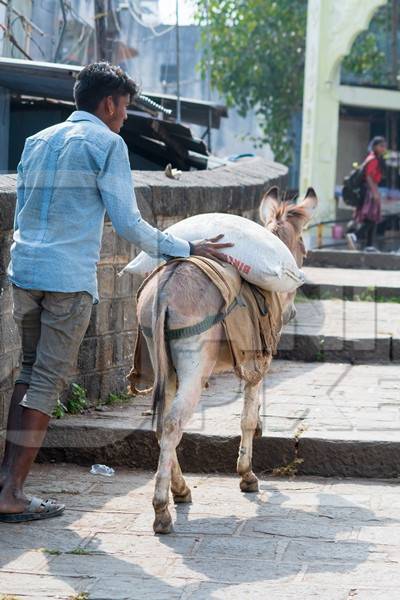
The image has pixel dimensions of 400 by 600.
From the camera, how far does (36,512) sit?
513cm

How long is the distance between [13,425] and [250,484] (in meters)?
1.34

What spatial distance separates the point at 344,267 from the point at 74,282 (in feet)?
36.5

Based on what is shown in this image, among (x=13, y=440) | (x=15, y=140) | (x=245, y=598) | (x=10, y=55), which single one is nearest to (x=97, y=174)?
(x=13, y=440)

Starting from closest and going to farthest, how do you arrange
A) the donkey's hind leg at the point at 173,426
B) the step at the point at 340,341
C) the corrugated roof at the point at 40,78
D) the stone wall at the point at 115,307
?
the donkey's hind leg at the point at 173,426, the stone wall at the point at 115,307, the step at the point at 340,341, the corrugated roof at the point at 40,78

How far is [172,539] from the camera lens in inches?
194

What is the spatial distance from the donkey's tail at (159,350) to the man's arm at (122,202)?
22 centimetres

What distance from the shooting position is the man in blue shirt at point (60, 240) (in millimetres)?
5000

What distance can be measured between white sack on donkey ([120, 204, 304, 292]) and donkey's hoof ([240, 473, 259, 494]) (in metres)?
0.96

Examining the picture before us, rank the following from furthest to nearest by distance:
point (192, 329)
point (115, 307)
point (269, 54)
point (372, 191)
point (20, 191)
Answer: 1. point (269, 54)
2. point (372, 191)
3. point (115, 307)
4. point (20, 191)
5. point (192, 329)

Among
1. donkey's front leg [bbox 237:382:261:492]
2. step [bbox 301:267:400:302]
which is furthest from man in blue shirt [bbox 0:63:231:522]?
step [bbox 301:267:400:302]

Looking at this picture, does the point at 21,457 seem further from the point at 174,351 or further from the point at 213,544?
the point at 213,544

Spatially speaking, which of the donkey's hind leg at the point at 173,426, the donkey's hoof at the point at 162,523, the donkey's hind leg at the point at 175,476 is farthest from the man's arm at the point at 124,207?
the donkey's hoof at the point at 162,523

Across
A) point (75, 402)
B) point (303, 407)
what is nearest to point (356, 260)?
point (303, 407)

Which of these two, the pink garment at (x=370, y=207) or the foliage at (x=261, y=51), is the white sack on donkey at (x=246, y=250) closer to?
the pink garment at (x=370, y=207)
